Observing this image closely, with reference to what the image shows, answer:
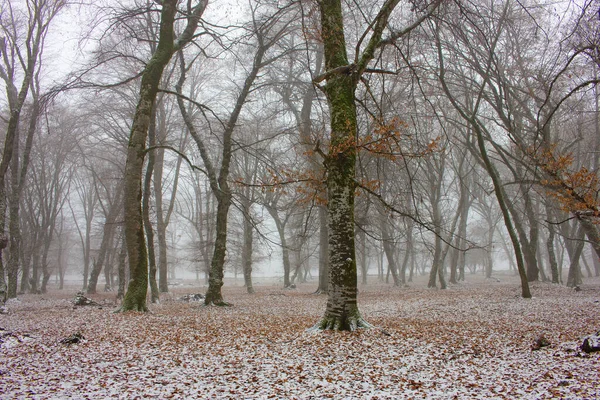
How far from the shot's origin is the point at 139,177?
9.46 m

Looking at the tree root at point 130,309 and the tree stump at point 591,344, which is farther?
the tree root at point 130,309

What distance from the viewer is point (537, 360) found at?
4789 mm

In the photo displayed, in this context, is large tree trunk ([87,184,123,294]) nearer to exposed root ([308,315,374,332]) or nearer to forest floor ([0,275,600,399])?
forest floor ([0,275,600,399])

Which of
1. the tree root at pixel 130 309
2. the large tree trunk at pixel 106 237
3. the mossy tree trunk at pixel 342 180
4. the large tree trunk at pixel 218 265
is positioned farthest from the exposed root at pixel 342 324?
the large tree trunk at pixel 106 237

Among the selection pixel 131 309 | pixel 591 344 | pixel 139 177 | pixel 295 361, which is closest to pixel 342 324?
pixel 295 361

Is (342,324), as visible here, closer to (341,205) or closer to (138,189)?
(341,205)

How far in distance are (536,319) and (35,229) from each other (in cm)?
2468

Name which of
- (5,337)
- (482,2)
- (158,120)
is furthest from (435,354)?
(158,120)

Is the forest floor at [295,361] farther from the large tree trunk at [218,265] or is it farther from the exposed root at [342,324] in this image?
the large tree trunk at [218,265]

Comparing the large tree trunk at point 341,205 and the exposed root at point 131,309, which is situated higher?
the large tree trunk at point 341,205

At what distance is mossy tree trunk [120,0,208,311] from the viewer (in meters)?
9.28

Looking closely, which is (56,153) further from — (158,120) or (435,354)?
(435,354)

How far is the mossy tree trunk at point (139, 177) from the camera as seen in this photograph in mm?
9281

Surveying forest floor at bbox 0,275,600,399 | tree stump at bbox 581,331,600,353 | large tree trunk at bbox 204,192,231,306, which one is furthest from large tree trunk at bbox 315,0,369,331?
large tree trunk at bbox 204,192,231,306
